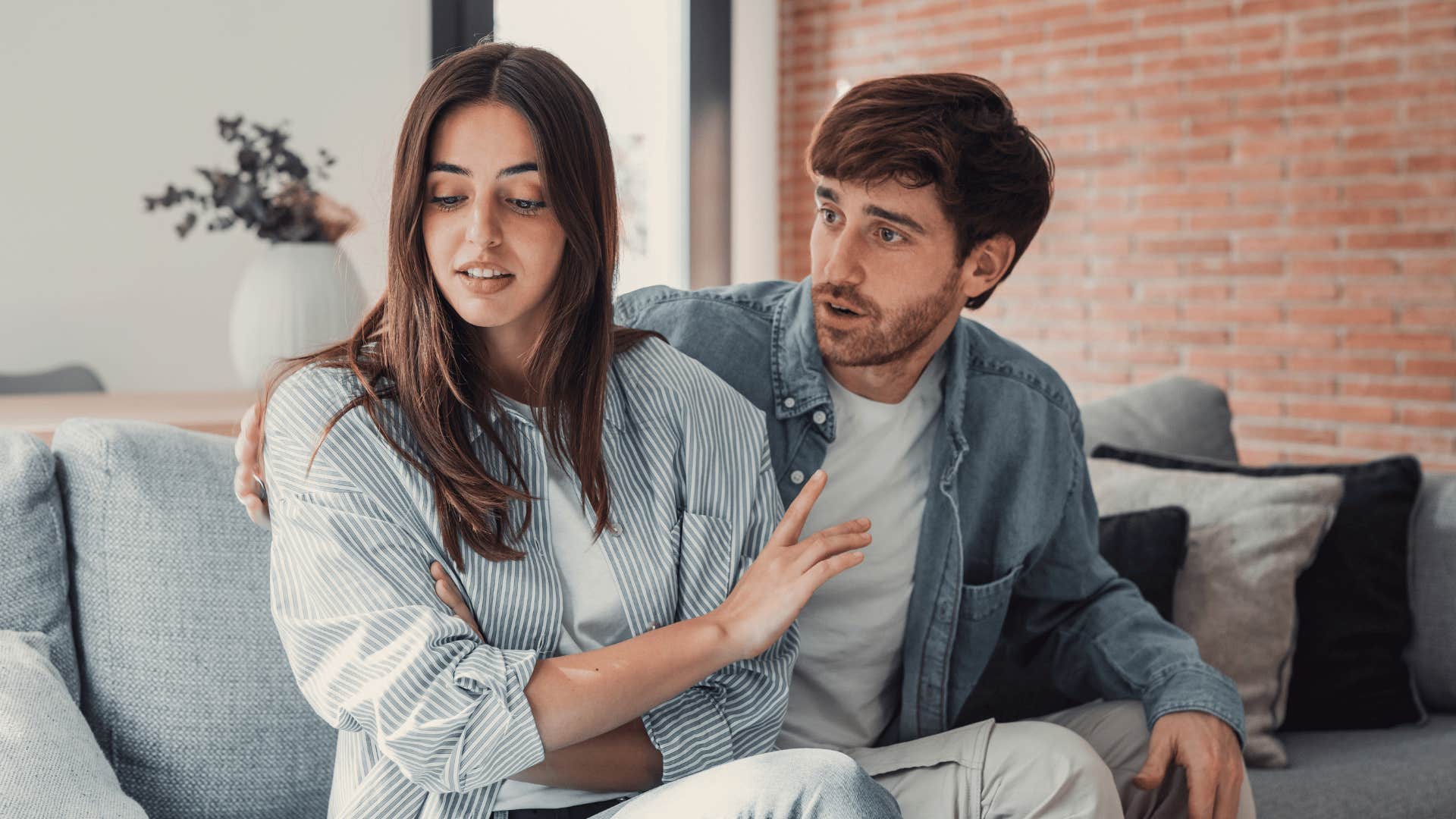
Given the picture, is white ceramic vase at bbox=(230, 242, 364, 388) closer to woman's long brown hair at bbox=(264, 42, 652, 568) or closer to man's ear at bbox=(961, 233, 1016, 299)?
woman's long brown hair at bbox=(264, 42, 652, 568)

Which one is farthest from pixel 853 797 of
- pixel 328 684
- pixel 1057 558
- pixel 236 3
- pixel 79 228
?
pixel 236 3

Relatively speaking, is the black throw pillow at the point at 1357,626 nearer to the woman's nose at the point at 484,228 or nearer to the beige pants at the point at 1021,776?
the beige pants at the point at 1021,776

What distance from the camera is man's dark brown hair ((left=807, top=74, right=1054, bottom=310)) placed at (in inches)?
61.4

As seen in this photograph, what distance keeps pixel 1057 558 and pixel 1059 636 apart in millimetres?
103

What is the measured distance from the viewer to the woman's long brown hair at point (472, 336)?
3.84 ft

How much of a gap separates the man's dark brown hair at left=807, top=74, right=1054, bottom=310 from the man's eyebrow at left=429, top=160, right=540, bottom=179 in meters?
0.50

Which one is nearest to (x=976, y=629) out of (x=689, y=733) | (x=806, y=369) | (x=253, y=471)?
(x=806, y=369)

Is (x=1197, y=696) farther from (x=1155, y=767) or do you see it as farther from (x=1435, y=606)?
(x=1435, y=606)

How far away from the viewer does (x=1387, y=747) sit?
1882 mm

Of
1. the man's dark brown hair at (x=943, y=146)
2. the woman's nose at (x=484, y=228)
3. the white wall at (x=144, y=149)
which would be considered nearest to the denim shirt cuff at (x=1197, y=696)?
the man's dark brown hair at (x=943, y=146)

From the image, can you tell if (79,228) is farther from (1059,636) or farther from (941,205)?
(1059,636)

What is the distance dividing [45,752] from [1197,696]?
47.4 inches

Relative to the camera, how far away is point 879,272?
1585 millimetres

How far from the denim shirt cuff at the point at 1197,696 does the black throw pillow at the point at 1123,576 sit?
0.32m
